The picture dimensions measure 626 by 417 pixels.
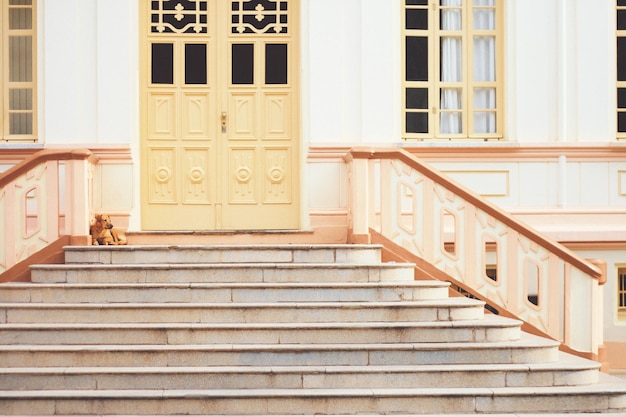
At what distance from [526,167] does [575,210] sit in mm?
768

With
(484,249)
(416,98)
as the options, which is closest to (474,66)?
(416,98)

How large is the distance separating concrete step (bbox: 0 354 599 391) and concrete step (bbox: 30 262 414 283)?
4.02 feet

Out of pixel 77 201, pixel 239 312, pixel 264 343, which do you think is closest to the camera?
pixel 264 343

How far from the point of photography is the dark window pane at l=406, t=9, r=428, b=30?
37.3ft

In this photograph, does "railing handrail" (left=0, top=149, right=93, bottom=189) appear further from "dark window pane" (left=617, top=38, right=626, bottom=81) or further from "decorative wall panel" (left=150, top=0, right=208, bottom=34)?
"dark window pane" (left=617, top=38, right=626, bottom=81)

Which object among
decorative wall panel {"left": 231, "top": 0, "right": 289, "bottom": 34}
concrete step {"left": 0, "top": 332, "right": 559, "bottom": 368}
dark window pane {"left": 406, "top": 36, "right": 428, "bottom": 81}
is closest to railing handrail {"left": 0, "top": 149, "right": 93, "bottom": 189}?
Result: concrete step {"left": 0, "top": 332, "right": 559, "bottom": 368}

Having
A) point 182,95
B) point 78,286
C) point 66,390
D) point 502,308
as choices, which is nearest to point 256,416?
point 66,390

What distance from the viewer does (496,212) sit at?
9.29 meters

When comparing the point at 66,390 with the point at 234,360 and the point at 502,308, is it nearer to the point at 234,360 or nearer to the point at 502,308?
the point at 234,360

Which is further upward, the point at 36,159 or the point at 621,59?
the point at 621,59

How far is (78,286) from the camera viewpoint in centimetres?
889

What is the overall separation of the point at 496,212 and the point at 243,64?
3797 mm

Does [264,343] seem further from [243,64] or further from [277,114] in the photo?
[243,64]

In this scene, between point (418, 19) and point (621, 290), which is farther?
point (418, 19)
